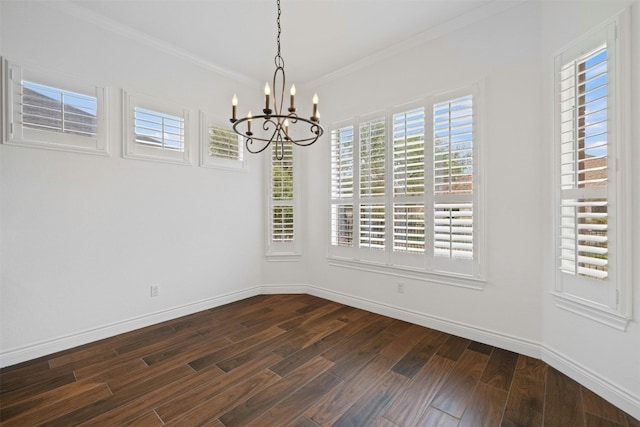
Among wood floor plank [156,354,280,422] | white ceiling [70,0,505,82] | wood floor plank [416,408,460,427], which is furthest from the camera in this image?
white ceiling [70,0,505,82]

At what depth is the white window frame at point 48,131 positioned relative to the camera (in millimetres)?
2318

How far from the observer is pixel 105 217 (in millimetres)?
2818

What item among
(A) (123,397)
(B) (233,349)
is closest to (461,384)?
(B) (233,349)

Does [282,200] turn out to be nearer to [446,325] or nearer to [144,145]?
[144,145]

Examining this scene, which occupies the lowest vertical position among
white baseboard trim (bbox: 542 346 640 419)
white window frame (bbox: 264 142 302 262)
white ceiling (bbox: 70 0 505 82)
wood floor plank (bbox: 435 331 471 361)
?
wood floor plank (bbox: 435 331 471 361)

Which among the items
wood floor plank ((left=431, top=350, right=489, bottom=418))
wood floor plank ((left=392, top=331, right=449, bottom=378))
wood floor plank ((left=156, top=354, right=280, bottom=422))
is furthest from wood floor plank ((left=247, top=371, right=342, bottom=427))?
wood floor plank ((left=431, top=350, right=489, bottom=418))

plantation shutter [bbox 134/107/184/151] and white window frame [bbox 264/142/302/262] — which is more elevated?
plantation shutter [bbox 134/107/184/151]

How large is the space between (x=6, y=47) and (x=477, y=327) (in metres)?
4.80

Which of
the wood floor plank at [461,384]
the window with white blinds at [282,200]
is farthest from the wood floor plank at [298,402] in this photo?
the window with white blinds at [282,200]

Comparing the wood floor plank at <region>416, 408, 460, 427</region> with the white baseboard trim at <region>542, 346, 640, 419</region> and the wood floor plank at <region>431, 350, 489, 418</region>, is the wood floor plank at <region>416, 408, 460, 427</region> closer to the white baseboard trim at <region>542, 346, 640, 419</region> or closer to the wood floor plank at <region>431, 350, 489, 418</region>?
the wood floor plank at <region>431, 350, 489, 418</region>

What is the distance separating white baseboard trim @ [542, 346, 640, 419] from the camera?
1771 millimetres

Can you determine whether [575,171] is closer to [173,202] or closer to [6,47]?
[173,202]

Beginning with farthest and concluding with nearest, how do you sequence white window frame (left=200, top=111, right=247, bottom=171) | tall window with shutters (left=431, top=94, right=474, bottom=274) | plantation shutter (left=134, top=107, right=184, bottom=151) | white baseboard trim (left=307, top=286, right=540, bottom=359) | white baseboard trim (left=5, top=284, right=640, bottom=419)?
white window frame (left=200, top=111, right=247, bottom=171) → plantation shutter (left=134, top=107, right=184, bottom=151) → tall window with shutters (left=431, top=94, right=474, bottom=274) → white baseboard trim (left=307, top=286, right=540, bottom=359) → white baseboard trim (left=5, top=284, right=640, bottom=419)

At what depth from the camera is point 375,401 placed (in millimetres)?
1906
